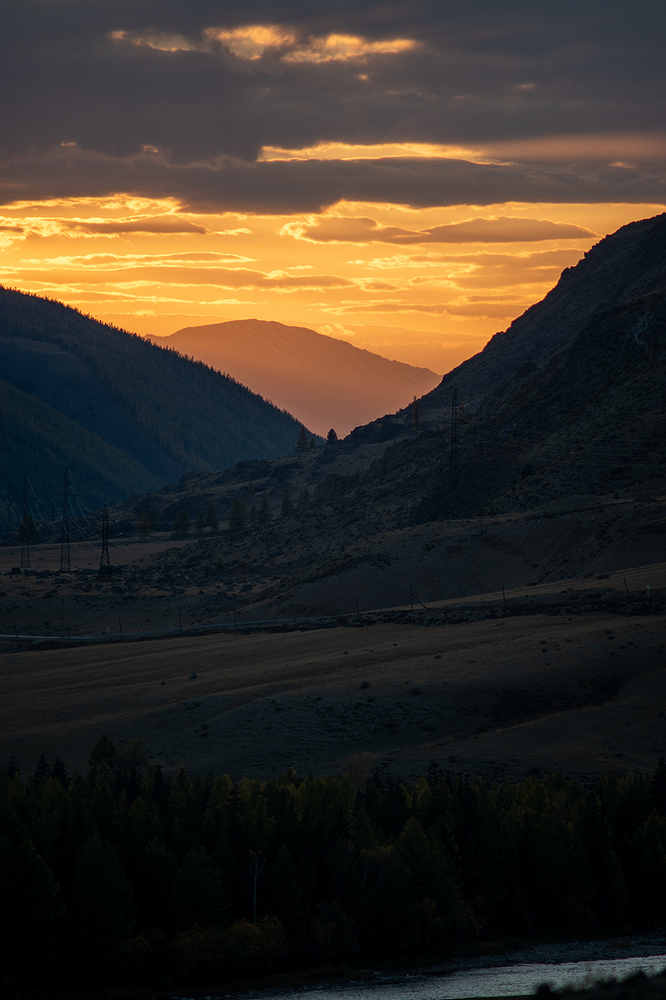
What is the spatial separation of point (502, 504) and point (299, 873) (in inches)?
3114

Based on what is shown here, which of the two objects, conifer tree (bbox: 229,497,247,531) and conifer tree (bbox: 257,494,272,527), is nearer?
conifer tree (bbox: 229,497,247,531)

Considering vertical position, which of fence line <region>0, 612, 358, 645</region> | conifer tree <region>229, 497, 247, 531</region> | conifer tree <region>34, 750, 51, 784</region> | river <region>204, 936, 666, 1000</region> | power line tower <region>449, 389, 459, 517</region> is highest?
power line tower <region>449, 389, 459, 517</region>

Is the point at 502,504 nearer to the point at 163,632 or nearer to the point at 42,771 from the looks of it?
the point at 163,632

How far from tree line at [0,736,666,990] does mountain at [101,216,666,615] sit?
125ft

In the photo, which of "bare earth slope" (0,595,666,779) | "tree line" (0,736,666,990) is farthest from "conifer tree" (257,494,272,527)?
"tree line" (0,736,666,990)

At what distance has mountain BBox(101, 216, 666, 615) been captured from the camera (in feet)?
316

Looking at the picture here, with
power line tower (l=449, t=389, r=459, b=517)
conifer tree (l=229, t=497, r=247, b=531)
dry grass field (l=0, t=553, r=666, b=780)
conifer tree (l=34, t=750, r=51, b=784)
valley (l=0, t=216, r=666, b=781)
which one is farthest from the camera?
conifer tree (l=229, t=497, r=247, b=531)

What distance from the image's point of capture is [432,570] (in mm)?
101250

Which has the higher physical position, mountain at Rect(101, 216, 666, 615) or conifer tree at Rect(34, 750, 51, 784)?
mountain at Rect(101, 216, 666, 615)

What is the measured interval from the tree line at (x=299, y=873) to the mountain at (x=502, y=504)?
38159mm

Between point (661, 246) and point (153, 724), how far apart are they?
159013 mm

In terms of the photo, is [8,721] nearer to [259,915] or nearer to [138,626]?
[259,915]

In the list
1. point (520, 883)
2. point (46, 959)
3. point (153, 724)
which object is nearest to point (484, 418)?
point (153, 724)

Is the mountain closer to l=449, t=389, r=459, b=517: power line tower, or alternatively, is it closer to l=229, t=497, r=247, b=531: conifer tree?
l=449, t=389, r=459, b=517: power line tower
